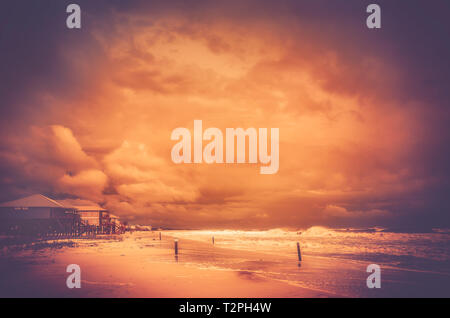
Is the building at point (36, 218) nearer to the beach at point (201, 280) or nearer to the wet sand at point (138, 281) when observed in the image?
the beach at point (201, 280)

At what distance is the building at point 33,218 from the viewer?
150 ft

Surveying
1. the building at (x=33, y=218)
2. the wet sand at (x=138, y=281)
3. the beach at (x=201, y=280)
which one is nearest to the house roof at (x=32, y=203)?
the building at (x=33, y=218)

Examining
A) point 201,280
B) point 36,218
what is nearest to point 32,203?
point 36,218

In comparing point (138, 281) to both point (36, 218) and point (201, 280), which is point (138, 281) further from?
point (36, 218)

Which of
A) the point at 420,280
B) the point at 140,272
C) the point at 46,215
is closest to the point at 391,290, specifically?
the point at 420,280

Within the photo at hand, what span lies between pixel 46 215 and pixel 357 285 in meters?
47.1

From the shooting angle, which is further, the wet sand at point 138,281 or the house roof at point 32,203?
the house roof at point 32,203

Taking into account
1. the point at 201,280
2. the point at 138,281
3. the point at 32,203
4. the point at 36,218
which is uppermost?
the point at 32,203

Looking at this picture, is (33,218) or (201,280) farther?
(33,218)

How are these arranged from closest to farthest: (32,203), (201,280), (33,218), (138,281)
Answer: (138,281) → (201,280) → (33,218) → (32,203)

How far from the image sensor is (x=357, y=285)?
18.7 m

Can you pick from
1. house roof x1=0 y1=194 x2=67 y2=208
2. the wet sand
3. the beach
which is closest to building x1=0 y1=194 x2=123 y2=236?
house roof x1=0 y1=194 x2=67 y2=208

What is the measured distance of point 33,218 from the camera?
48.7m
